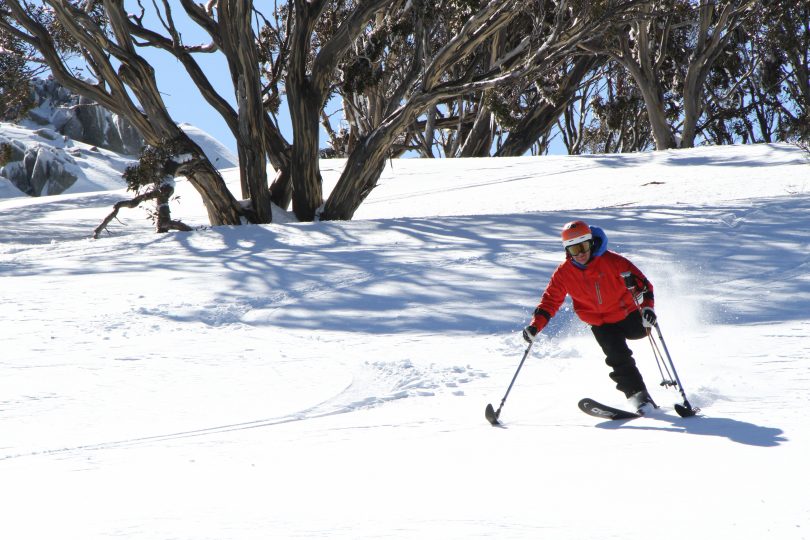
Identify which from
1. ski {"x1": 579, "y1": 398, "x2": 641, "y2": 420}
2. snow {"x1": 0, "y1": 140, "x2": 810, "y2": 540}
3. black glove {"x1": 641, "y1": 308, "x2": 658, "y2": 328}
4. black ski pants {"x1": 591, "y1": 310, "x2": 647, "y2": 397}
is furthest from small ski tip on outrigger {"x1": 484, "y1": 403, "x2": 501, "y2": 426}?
black glove {"x1": 641, "y1": 308, "x2": 658, "y2": 328}

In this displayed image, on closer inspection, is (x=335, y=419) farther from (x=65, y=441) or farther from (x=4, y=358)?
(x=4, y=358)

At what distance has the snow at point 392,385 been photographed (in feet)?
10.8

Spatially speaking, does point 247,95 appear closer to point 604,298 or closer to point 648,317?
point 604,298

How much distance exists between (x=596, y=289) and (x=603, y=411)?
716 millimetres

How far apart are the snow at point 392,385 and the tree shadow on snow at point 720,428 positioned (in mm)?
20

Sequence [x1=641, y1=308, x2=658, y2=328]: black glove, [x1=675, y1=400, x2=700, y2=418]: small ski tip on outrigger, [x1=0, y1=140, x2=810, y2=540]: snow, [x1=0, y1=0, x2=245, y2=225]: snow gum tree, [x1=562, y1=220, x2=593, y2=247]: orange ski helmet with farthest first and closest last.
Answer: [x1=0, y1=0, x2=245, y2=225]: snow gum tree, [x1=562, y1=220, x2=593, y2=247]: orange ski helmet, [x1=641, y1=308, x2=658, y2=328]: black glove, [x1=675, y1=400, x2=700, y2=418]: small ski tip on outrigger, [x1=0, y1=140, x2=810, y2=540]: snow

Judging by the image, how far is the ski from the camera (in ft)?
15.1

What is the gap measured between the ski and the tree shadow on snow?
0.03 m

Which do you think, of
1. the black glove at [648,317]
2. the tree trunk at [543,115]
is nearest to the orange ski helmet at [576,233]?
the black glove at [648,317]

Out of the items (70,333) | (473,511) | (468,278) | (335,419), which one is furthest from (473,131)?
(473,511)

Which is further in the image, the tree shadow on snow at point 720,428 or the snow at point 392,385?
the tree shadow on snow at point 720,428

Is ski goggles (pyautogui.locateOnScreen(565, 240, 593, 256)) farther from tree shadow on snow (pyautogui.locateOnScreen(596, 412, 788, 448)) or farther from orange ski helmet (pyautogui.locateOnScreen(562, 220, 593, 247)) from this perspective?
tree shadow on snow (pyautogui.locateOnScreen(596, 412, 788, 448))

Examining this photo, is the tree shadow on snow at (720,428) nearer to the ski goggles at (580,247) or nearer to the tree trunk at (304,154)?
the ski goggles at (580,247)

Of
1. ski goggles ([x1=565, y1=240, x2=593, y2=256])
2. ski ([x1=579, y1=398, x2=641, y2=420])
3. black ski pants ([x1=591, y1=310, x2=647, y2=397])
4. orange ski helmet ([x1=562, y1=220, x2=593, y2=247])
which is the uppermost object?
orange ski helmet ([x1=562, y1=220, x2=593, y2=247])
